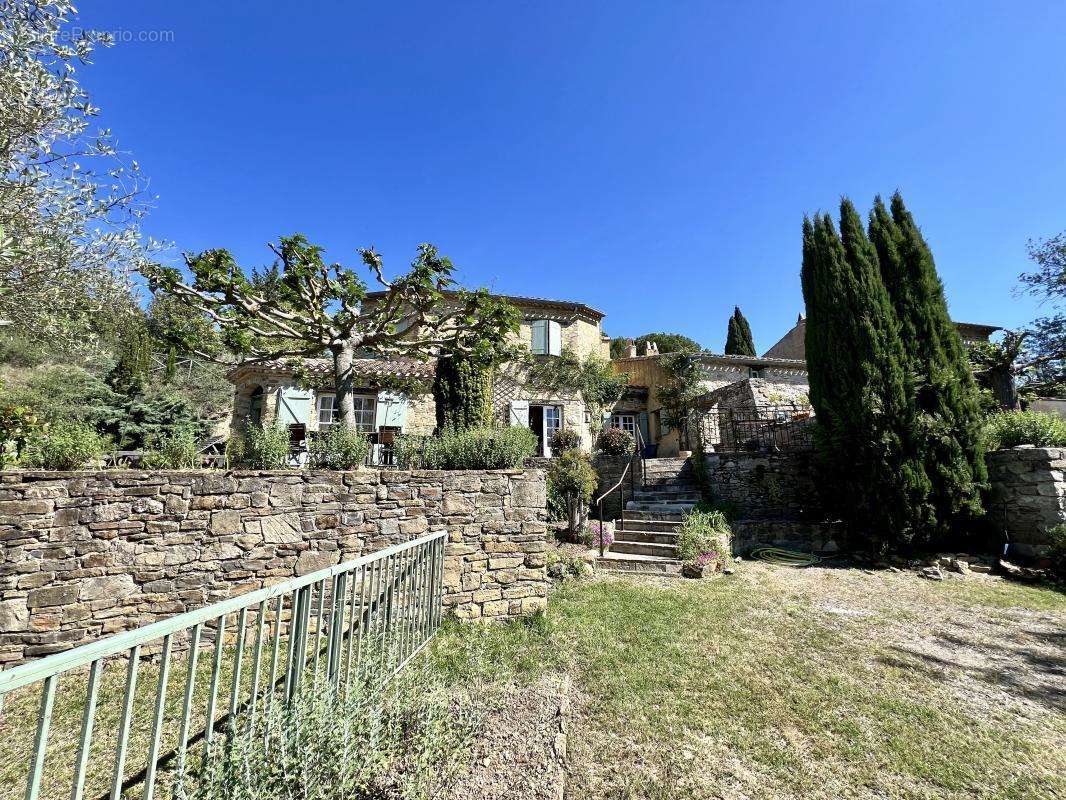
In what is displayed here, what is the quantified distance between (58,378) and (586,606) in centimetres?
1955

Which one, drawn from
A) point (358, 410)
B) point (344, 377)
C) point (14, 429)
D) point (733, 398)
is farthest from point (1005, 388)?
point (14, 429)

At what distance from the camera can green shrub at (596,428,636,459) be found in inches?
581

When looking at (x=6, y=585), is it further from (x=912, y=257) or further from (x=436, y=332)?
(x=912, y=257)

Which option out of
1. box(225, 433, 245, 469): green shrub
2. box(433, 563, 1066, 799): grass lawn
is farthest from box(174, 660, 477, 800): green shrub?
box(225, 433, 245, 469): green shrub

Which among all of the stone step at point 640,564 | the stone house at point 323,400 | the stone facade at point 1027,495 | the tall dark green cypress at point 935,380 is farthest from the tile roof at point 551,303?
the stone facade at point 1027,495

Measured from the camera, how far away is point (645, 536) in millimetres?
8695

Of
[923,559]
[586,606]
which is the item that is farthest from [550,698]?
[923,559]

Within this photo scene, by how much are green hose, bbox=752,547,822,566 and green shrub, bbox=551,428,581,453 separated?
24.2 ft

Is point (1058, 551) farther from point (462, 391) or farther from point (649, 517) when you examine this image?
point (462, 391)

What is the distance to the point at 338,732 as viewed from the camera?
2.30 meters

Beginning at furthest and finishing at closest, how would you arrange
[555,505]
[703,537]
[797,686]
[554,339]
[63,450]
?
1. [554,339]
2. [555,505]
3. [703,537]
4. [63,450]
5. [797,686]

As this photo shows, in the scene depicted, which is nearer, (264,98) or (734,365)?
(264,98)

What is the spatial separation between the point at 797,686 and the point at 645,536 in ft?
15.9

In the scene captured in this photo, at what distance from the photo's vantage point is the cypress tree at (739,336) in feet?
88.3
